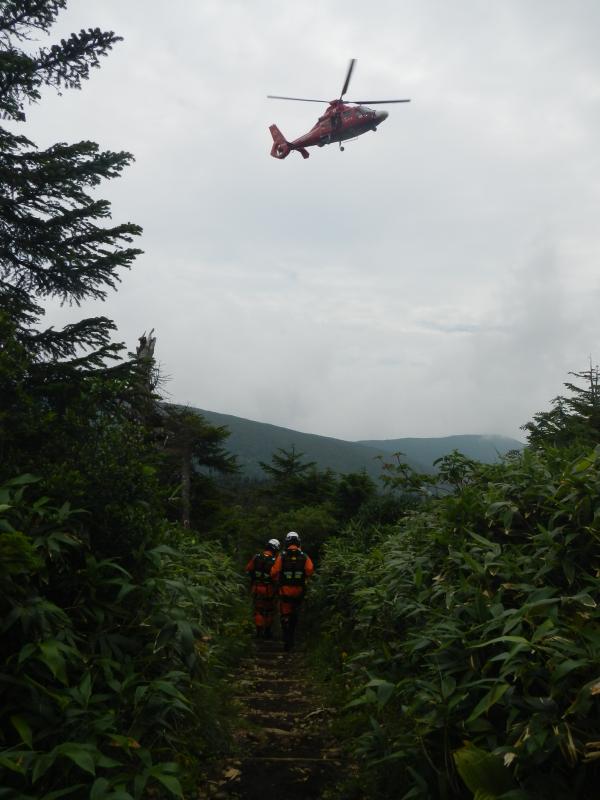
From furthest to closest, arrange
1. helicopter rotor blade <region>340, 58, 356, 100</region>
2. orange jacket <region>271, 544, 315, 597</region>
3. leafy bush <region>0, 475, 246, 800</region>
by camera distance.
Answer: helicopter rotor blade <region>340, 58, 356, 100</region> → orange jacket <region>271, 544, 315, 597</region> → leafy bush <region>0, 475, 246, 800</region>

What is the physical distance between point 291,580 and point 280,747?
16.6 ft

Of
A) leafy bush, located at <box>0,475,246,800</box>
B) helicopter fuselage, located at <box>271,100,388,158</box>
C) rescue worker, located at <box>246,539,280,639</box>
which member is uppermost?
helicopter fuselage, located at <box>271,100,388,158</box>

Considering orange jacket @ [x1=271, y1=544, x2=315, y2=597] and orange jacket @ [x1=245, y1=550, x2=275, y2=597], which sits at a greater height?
orange jacket @ [x1=271, y1=544, x2=315, y2=597]

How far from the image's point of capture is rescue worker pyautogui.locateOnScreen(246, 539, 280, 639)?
11.1 metres

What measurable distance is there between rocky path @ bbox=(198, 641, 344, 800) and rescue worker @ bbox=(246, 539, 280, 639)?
10.1 feet

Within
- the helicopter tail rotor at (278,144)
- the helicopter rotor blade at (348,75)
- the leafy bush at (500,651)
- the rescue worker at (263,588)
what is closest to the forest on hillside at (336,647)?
the leafy bush at (500,651)

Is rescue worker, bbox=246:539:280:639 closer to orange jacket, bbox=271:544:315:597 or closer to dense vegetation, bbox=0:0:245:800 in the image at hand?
orange jacket, bbox=271:544:315:597

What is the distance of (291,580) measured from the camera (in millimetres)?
10070

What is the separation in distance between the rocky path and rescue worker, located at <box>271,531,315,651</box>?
2.11 metres

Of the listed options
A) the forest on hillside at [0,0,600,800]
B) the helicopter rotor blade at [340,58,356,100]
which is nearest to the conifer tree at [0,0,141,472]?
the forest on hillside at [0,0,600,800]

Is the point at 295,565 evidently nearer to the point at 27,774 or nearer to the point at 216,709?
the point at 216,709

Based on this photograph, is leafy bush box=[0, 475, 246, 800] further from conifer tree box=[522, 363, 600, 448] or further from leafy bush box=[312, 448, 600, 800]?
conifer tree box=[522, 363, 600, 448]

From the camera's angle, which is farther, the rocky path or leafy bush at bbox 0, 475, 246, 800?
the rocky path

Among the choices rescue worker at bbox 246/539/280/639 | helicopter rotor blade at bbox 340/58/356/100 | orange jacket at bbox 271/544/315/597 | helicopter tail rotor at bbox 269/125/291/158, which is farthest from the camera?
helicopter tail rotor at bbox 269/125/291/158
